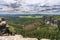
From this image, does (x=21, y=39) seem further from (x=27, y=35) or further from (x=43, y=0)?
(x=43, y=0)

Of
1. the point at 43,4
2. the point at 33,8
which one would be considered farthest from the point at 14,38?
the point at 43,4

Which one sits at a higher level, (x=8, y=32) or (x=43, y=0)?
(x=43, y=0)

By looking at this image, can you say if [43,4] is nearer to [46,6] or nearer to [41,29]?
[46,6]

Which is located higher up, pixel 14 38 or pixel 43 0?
pixel 43 0

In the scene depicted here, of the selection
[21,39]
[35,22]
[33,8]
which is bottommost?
[21,39]

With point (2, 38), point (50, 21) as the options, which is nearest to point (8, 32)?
point (2, 38)

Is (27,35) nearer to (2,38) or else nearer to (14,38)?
(14,38)
